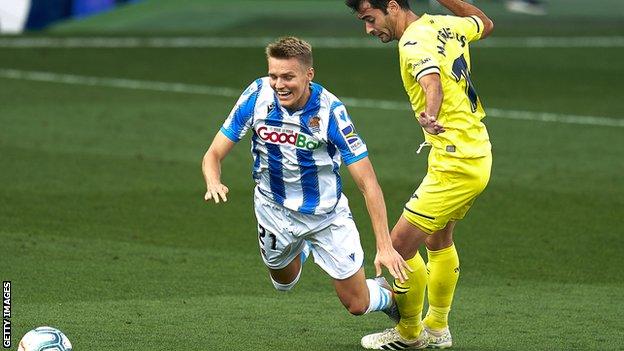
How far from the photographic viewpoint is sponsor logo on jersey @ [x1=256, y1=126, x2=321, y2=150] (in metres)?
8.12

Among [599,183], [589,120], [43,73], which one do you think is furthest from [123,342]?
[43,73]

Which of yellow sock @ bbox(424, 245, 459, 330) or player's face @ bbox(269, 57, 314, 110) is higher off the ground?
player's face @ bbox(269, 57, 314, 110)

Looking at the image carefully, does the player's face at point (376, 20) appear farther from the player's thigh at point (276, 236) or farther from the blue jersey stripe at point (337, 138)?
the player's thigh at point (276, 236)

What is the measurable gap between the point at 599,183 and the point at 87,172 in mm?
5578

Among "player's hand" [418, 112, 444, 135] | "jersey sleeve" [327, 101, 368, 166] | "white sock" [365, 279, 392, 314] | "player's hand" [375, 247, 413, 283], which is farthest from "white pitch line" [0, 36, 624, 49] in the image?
"player's hand" [375, 247, 413, 283]

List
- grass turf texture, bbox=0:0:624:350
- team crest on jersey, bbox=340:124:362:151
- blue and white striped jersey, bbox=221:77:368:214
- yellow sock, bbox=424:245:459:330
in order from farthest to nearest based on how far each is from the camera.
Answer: grass turf texture, bbox=0:0:624:350, yellow sock, bbox=424:245:459:330, blue and white striped jersey, bbox=221:77:368:214, team crest on jersey, bbox=340:124:362:151

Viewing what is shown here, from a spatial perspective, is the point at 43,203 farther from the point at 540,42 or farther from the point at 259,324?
the point at 540,42

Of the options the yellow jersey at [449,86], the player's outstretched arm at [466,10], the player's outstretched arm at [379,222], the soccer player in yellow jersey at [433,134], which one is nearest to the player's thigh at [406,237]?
the soccer player in yellow jersey at [433,134]

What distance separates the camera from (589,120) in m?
17.9

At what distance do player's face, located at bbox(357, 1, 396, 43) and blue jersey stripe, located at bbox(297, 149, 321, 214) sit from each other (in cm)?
91

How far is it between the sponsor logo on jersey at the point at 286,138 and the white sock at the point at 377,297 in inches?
41.0

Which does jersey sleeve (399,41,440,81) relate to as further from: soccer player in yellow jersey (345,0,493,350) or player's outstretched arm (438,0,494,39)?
player's outstretched arm (438,0,494,39)

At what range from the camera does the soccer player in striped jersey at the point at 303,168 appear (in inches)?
310

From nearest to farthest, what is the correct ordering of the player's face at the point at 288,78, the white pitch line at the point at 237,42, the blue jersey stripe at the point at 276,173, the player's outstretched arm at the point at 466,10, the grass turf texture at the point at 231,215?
the player's face at the point at 288,78 < the blue jersey stripe at the point at 276,173 < the player's outstretched arm at the point at 466,10 < the grass turf texture at the point at 231,215 < the white pitch line at the point at 237,42
